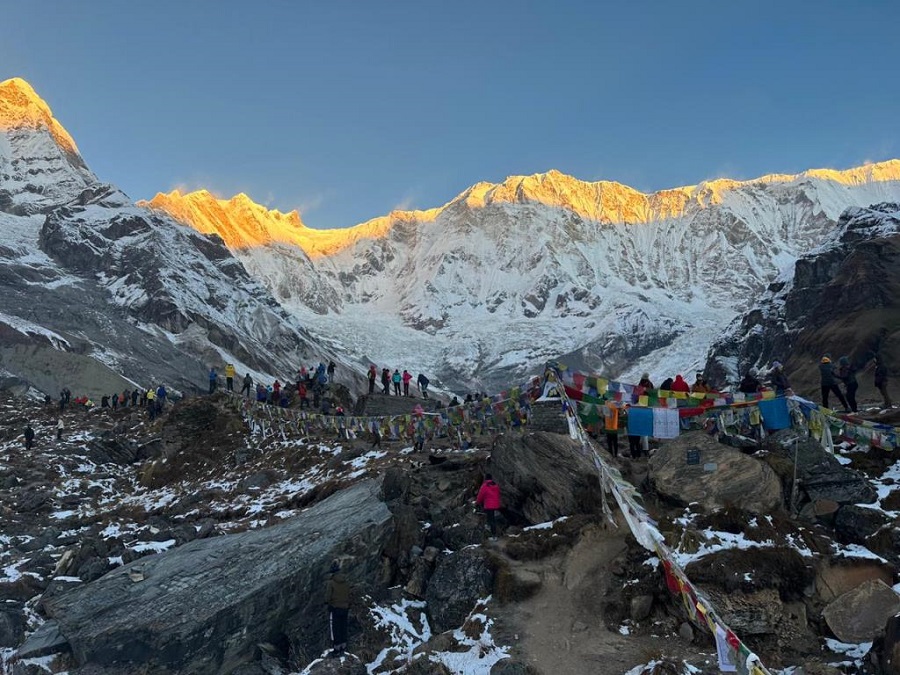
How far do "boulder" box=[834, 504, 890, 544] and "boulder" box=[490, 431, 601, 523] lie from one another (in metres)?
4.91

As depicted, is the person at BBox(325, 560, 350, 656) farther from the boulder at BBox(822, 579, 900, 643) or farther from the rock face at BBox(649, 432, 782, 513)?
the boulder at BBox(822, 579, 900, 643)

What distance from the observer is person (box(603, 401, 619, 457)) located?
17.9m

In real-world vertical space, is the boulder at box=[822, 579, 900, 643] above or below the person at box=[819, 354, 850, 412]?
below

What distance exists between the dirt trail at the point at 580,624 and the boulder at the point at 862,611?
97.0 inches

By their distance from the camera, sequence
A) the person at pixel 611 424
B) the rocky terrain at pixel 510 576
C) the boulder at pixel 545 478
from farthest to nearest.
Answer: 1. the person at pixel 611 424
2. the boulder at pixel 545 478
3. the rocky terrain at pixel 510 576

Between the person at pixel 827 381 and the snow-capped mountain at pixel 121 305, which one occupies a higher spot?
the snow-capped mountain at pixel 121 305

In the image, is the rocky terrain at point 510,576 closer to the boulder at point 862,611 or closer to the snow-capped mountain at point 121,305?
the boulder at point 862,611

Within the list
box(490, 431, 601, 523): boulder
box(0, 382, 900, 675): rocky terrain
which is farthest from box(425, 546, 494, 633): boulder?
box(490, 431, 601, 523): boulder

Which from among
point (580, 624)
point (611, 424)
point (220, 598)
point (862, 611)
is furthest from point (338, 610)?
point (862, 611)

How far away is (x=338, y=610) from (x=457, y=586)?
2.60m

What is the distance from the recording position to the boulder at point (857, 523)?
12562 mm

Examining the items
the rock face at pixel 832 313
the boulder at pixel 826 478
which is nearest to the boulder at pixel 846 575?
the boulder at pixel 826 478

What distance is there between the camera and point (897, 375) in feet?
Result: 208

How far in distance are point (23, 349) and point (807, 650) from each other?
307 feet
